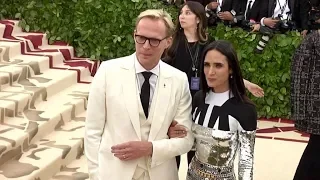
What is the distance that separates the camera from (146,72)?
2.29 m

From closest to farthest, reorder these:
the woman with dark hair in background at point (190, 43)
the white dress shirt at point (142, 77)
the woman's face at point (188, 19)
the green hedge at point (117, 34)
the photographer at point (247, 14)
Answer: the white dress shirt at point (142, 77) → the woman with dark hair in background at point (190, 43) → the woman's face at point (188, 19) → the green hedge at point (117, 34) → the photographer at point (247, 14)

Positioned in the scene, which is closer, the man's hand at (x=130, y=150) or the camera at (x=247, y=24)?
the man's hand at (x=130, y=150)

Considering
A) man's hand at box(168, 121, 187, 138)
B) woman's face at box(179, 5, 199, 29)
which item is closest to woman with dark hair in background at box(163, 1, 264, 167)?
woman's face at box(179, 5, 199, 29)

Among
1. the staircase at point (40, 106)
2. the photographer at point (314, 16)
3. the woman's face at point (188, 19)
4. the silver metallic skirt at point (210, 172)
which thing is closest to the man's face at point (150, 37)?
the silver metallic skirt at point (210, 172)

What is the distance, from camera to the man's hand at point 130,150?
2.19 metres

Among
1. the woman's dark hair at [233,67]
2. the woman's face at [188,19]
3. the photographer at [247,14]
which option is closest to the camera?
the woman's dark hair at [233,67]

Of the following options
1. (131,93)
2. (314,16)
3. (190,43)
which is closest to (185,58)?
(190,43)

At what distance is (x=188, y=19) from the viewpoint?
3.78m

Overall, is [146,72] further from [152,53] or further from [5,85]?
[5,85]

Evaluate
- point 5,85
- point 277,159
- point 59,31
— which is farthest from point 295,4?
point 5,85

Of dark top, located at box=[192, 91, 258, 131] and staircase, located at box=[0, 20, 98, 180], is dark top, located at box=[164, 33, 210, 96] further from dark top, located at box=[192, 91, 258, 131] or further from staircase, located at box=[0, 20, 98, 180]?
staircase, located at box=[0, 20, 98, 180]

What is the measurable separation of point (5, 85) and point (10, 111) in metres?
0.60

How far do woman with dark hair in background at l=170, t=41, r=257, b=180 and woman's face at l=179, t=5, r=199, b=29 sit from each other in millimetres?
1324

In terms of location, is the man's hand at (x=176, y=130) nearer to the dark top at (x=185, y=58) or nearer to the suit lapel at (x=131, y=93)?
the suit lapel at (x=131, y=93)
